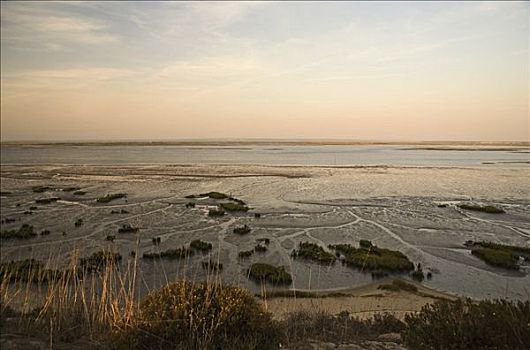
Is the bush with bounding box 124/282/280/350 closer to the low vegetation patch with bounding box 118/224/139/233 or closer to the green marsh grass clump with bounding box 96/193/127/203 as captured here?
the low vegetation patch with bounding box 118/224/139/233

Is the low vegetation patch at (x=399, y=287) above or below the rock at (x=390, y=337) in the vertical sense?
below

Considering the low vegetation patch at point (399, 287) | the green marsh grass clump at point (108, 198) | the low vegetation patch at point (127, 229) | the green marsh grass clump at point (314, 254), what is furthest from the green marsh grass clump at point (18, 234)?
the low vegetation patch at point (399, 287)

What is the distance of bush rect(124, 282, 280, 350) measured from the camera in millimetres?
5984

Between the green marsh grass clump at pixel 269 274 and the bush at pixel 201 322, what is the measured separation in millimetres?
7468

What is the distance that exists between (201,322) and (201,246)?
40.7 feet

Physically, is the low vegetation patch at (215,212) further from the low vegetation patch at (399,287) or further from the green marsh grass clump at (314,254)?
the low vegetation patch at (399,287)

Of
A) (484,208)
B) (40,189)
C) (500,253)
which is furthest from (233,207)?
(40,189)

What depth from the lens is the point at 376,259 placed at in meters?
16.1

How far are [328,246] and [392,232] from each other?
16.7ft

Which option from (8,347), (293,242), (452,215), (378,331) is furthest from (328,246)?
(8,347)

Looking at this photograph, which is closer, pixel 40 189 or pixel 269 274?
pixel 269 274

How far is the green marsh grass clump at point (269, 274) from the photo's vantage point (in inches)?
560

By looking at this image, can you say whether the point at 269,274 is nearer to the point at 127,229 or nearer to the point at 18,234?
the point at 127,229

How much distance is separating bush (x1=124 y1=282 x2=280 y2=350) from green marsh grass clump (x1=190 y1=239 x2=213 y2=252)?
11427mm
